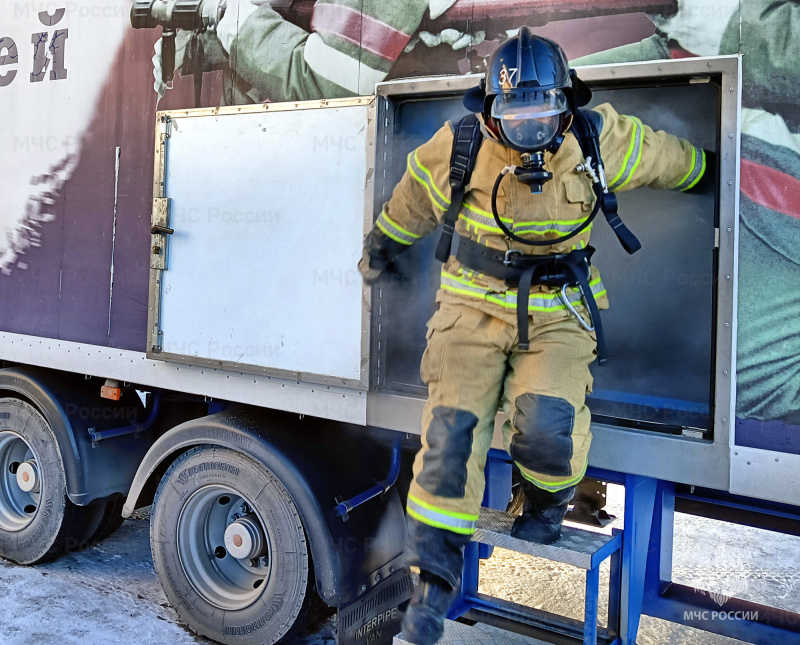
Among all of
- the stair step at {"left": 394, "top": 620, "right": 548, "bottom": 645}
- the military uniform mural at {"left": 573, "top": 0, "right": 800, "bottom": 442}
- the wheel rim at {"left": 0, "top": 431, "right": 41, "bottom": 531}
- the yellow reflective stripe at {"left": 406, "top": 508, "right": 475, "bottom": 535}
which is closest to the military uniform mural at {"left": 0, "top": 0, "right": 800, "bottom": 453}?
the military uniform mural at {"left": 573, "top": 0, "right": 800, "bottom": 442}

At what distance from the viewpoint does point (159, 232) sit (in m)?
3.48

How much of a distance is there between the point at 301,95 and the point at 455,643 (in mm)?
2118

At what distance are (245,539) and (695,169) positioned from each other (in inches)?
90.9

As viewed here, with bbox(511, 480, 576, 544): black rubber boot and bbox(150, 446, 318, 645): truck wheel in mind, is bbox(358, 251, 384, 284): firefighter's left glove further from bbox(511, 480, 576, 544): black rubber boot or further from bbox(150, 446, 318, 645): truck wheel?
bbox(150, 446, 318, 645): truck wheel

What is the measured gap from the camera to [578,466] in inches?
97.2

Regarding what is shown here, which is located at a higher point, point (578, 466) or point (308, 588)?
point (578, 466)

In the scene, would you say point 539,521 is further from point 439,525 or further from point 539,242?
point 539,242

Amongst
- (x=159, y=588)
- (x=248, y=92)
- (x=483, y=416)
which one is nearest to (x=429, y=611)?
(x=483, y=416)

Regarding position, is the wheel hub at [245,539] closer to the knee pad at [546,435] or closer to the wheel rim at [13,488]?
the knee pad at [546,435]

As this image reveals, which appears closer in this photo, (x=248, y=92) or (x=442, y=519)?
(x=442, y=519)

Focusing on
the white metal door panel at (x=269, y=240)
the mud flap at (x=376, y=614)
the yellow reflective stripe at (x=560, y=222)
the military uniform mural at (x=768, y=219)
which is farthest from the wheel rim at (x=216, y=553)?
the military uniform mural at (x=768, y=219)

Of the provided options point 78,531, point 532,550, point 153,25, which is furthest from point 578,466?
point 78,531

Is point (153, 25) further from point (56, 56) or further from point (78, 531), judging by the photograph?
point (78, 531)

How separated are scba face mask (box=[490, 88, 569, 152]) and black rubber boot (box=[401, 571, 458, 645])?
52.7 inches
